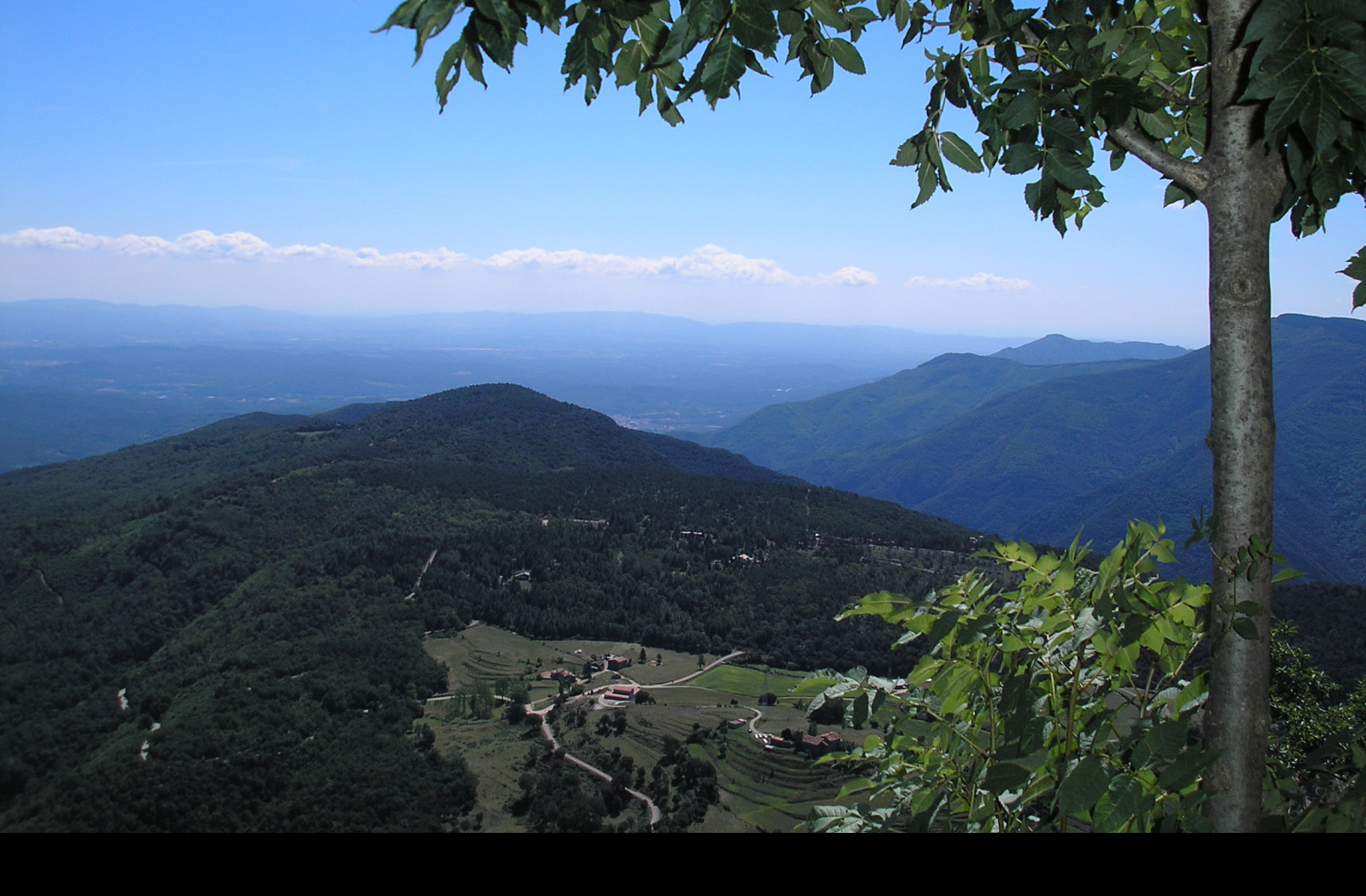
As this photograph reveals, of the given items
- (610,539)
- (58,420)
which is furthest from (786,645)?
(58,420)

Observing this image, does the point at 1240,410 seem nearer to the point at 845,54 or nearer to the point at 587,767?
the point at 845,54

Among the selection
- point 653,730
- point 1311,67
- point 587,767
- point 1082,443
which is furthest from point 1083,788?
point 1082,443

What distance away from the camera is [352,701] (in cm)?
2552

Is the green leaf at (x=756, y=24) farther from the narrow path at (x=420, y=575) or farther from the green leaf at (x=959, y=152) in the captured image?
the narrow path at (x=420, y=575)

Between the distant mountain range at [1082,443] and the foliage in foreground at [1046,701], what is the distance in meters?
64.9

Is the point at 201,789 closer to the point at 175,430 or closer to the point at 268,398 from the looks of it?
the point at 175,430

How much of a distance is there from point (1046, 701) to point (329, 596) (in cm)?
3446

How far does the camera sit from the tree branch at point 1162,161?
141 cm

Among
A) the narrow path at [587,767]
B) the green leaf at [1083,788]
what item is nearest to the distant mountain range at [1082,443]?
the narrow path at [587,767]

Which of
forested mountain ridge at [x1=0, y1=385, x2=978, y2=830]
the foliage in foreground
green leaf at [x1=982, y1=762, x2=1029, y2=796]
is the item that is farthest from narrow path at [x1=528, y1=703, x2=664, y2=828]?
green leaf at [x1=982, y1=762, x2=1029, y2=796]

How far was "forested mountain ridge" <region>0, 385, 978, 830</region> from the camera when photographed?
21359mm

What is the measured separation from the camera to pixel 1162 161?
4.80 ft

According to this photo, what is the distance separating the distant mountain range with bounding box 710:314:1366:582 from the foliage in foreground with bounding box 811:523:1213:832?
64.9 meters
